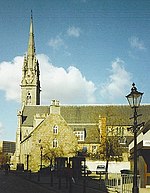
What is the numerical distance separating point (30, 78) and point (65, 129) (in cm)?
5303

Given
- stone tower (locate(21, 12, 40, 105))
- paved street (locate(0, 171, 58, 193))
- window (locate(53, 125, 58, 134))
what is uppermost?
stone tower (locate(21, 12, 40, 105))

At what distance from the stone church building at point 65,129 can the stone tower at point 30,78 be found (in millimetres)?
23266

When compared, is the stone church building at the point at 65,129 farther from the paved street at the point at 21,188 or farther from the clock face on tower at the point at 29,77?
the clock face on tower at the point at 29,77

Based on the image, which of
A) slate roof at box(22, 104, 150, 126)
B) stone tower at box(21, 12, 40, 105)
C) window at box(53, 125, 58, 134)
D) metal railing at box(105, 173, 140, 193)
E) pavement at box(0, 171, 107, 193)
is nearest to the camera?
metal railing at box(105, 173, 140, 193)

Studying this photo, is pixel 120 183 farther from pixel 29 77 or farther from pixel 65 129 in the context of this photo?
pixel 29 77

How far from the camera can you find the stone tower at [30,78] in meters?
114

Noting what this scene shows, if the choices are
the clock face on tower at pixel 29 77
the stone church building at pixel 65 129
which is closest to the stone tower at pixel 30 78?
the clock face on tower at pixel 29 77

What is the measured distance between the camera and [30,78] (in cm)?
11862

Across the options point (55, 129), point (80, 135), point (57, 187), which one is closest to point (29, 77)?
point (80, 135)

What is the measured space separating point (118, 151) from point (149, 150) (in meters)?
28.5

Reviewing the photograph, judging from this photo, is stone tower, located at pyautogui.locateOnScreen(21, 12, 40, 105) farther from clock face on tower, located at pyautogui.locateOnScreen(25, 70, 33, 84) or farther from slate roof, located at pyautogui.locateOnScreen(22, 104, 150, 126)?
slate roof, located at pyautogui.locateOnScreen(22, 104, 150, 126)

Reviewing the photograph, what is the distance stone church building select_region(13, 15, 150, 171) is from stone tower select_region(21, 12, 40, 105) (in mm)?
23266

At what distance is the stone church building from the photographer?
66250 mm

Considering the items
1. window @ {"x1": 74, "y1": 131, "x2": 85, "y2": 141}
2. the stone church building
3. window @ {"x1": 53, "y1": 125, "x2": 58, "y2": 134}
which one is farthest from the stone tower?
window @ {"x1": 53, "y1": 125, "x2": 58, "y2": 134}
